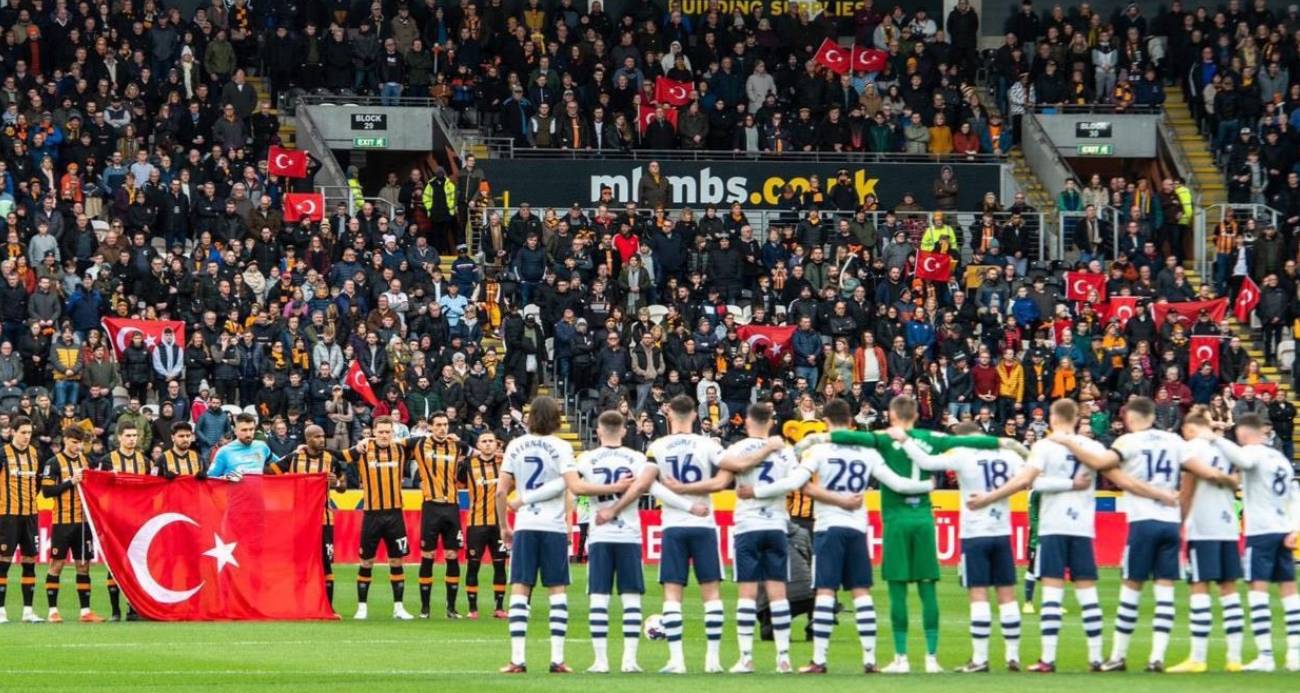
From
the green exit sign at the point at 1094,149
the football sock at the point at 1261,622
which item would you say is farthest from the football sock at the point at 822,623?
the green exit sign at the point at 1094,149

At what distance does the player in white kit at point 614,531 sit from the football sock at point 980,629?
7.69 ft

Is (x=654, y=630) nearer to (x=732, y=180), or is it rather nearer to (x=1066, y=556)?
(x=1066, y=556)

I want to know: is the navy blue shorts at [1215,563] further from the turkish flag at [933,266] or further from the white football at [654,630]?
the turkish flag at [933,266]

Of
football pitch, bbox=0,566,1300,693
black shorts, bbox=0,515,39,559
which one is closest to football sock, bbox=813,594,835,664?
football pitch, bbox=0,566,1300,693

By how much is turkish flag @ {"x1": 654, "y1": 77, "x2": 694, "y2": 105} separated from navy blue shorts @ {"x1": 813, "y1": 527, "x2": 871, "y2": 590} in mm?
30278

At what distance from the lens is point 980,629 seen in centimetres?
1850

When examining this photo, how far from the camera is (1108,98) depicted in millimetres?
50844

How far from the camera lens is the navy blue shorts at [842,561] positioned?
1864 centimetres

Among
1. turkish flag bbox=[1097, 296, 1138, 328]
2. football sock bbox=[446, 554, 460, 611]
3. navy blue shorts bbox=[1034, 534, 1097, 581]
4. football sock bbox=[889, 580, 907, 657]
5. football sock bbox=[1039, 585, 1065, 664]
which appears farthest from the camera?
turkish flag bbox=[1097, 296, 1138, 328]

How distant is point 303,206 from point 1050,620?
2702 centimetres

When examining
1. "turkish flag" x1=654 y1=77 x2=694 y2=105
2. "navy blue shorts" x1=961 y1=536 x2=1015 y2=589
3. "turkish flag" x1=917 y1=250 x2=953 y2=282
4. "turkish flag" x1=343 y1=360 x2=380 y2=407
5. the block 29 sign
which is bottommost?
"navy blue shorts" x1=961 y1=536 x2=1015 y2=589

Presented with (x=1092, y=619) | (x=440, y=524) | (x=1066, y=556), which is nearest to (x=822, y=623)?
(x=1066, y=556)

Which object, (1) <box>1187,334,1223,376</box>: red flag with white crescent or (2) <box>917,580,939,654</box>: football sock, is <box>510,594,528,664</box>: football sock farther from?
(1) <box>1187,334,1223,376</box>: red flag with white crescent

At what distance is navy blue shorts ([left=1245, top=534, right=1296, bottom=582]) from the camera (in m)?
19.4
